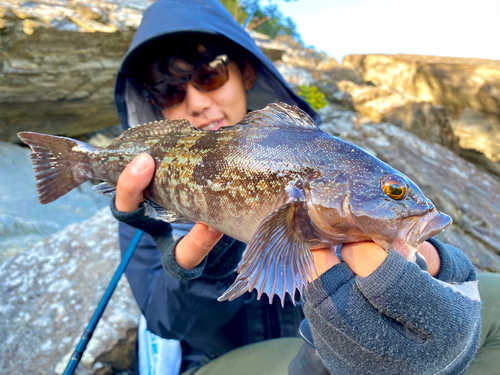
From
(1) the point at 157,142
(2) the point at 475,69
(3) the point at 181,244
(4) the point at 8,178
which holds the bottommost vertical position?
(4) the point at 8,178

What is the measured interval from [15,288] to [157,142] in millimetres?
2591

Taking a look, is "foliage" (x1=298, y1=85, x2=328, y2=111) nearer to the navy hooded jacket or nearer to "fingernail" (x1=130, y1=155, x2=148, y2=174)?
the navy hooded jacket

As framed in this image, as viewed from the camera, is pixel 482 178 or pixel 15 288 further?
pixel 482 178

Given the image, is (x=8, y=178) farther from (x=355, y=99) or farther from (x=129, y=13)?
(x=355, y=99)

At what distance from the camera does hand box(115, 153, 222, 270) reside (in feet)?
5.52

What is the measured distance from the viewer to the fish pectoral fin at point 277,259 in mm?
1242

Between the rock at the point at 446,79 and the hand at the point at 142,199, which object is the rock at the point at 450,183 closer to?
the rock at the point at 446,79

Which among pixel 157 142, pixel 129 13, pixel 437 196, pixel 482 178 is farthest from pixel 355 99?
pixel 157 142

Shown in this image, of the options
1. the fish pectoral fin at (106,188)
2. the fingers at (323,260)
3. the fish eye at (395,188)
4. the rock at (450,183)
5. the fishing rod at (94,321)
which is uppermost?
the fish eye at (395,188)

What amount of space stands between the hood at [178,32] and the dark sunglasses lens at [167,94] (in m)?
0.32

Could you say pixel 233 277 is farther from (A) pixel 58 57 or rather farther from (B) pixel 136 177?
(A) pixel 58 57

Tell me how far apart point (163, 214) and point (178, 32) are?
1.54 metres

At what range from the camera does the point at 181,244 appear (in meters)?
1.86

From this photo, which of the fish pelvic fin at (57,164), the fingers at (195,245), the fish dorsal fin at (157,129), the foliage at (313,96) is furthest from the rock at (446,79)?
the fish pelvic fin at (57,164)
